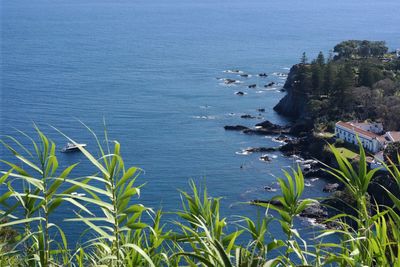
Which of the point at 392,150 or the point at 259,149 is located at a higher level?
the point at 392,150

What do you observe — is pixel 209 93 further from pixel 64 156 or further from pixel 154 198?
pixel 154 198

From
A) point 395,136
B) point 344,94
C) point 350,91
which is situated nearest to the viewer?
point 395,136

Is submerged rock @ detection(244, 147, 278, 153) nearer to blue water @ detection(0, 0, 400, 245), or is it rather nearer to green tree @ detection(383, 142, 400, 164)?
blue water @ detection(0, 0, 400, 245)

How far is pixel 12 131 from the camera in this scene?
102 ft

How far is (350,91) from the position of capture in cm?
3303

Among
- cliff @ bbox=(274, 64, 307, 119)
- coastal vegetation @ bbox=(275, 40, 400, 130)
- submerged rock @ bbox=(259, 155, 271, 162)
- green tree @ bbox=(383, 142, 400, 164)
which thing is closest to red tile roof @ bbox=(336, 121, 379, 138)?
coastal vegetation @ bbox=(275, 40, 400, 130)

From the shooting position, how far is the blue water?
1059 inches

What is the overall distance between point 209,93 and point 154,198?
59.2 feet

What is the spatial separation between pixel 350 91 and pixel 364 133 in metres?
5.47

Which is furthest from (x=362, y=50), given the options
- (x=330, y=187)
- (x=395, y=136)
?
(x=330, y=187)

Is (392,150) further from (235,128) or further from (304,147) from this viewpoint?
(235,128)

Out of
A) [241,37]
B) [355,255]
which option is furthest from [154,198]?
[241,37]

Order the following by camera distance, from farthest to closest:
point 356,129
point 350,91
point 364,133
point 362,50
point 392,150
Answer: point 362,50, point 350,91, point 364,133, point 356,129, point 392,150

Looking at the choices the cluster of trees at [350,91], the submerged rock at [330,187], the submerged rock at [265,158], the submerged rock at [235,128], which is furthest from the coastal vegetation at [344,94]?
the submerged rock at [330,187]
